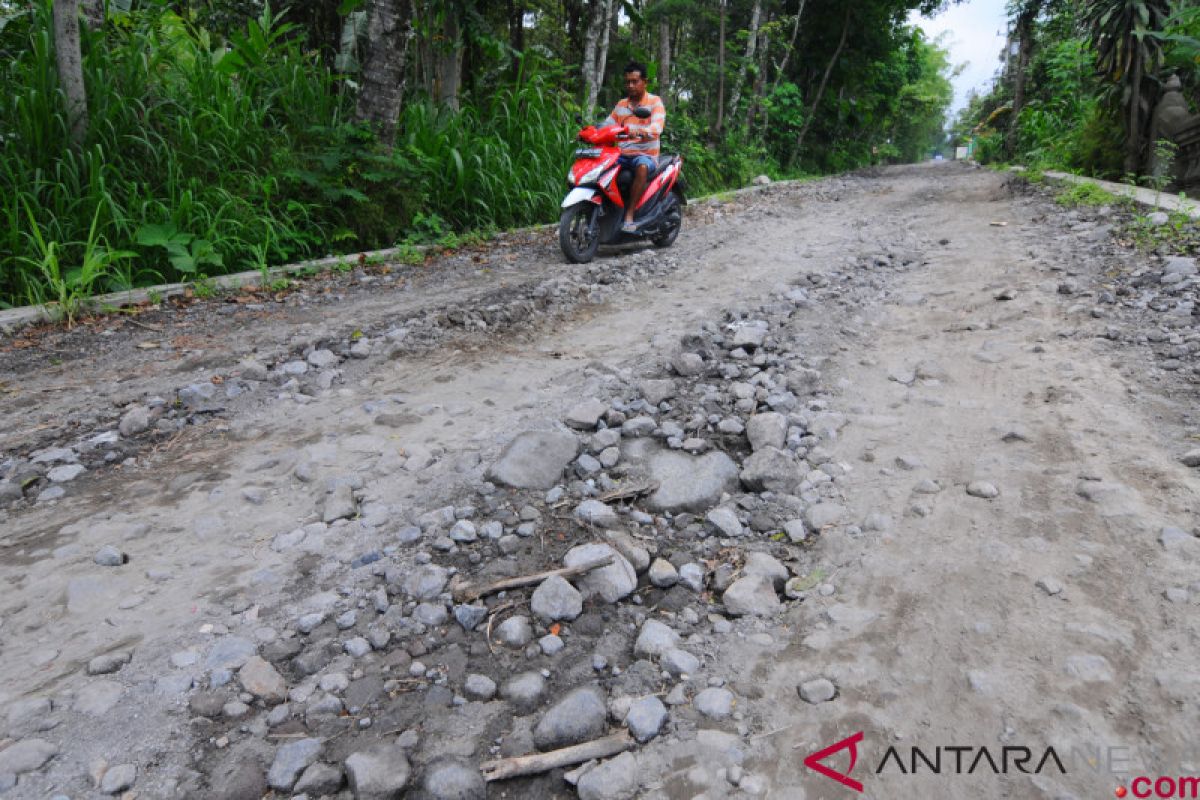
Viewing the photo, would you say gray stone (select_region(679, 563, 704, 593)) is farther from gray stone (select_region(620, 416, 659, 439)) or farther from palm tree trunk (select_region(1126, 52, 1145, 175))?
palm tree trunk (select_region(1126, 52, 1145, 175))

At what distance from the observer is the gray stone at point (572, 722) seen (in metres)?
1.48

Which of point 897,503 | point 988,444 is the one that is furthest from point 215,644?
point 988,444

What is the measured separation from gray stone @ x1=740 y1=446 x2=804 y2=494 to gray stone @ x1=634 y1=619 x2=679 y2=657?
2.51 ft

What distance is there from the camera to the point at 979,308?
403cm

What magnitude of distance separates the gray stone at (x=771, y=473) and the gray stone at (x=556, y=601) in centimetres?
84

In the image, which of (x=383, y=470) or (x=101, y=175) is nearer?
(x=383, y=470)

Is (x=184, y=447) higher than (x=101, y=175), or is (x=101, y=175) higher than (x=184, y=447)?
(x=101, y=175)

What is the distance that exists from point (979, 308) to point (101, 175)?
5842 millimetres

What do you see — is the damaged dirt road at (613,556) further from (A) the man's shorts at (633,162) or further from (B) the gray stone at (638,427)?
(A) the man's shorts at (633,162)

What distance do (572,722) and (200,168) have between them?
5496 mm

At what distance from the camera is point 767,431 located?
2.67 meters

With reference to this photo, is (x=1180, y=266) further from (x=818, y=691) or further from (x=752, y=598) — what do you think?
(x=818, y=691)

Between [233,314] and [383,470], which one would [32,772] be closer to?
[383,470]

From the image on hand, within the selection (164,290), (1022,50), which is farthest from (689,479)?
(1022,50)
